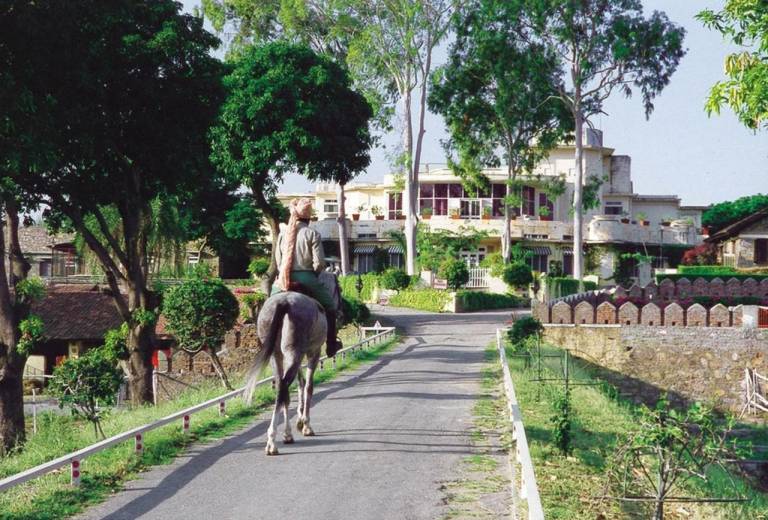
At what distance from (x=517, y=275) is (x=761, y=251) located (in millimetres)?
19243

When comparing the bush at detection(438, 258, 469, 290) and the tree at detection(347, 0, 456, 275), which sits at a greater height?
the tree at detection(347, 0, 456, 275)

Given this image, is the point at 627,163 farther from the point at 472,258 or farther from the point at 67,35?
the point at 67,35

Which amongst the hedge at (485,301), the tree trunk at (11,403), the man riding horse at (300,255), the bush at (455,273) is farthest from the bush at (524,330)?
the bush at (455,273)

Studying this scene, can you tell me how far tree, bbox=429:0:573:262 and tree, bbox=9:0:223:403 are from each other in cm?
2326

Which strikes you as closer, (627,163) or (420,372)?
(420,372)

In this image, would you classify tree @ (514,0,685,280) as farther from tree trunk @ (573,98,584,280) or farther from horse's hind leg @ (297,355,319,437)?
horse's hind leg @ (297,355,319,437)

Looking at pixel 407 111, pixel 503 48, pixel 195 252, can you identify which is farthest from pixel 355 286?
pixel 195 252

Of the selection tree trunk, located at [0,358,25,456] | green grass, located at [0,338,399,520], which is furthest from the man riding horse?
tree trunk, located at [0,358,25,456]

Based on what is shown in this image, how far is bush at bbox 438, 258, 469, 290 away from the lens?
50.8m

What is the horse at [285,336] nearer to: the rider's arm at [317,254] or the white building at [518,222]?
the rider's arm at [317,254]

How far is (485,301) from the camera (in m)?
51.8

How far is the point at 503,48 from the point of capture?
46.1 metres

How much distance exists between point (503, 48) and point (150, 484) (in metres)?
39.1

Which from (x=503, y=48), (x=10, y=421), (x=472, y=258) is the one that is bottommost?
(x=10, y=421)
